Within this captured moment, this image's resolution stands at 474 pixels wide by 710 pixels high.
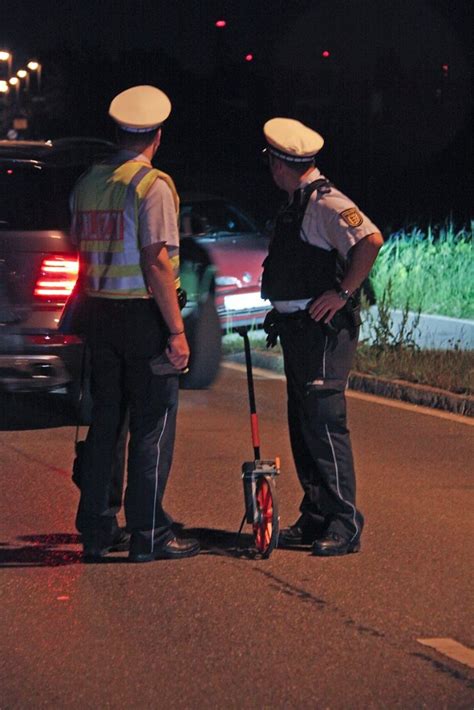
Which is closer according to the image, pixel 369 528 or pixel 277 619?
pixel 277 619

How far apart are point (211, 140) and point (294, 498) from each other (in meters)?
50.2

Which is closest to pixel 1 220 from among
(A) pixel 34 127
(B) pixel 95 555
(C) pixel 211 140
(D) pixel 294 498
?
(D) pixel 294 498

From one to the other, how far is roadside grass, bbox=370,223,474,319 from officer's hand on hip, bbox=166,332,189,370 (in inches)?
340

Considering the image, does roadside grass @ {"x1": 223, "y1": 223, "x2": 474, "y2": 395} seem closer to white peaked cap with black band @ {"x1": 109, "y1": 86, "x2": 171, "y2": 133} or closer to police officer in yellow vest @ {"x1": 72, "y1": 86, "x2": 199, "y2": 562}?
police officer in yellow vest @ {"x1": 72, "y1": 86, "x2": 199, "y2": 562}

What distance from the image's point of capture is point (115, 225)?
6.42 meters

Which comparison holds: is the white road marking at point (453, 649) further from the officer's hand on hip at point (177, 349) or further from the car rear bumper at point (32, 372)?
the car rear bumper at point (32, 372)

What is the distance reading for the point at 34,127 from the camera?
7262 centimetres

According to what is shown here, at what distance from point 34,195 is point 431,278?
744 centimetres

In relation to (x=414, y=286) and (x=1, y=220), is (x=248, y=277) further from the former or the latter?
(x=1, y=220)

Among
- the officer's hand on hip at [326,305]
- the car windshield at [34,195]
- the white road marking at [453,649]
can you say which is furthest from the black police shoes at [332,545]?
the car windshield at [34,195]

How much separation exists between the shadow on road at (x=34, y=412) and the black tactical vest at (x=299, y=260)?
3.92 m

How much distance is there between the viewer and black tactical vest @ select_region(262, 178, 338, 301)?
6.62 m

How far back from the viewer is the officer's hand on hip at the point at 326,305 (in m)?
6.56

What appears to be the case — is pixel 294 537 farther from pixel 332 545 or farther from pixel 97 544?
pixel 97 544
